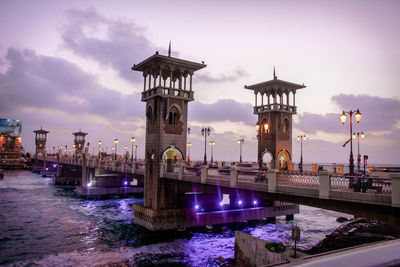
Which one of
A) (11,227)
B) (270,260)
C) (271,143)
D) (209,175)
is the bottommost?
(11,227)

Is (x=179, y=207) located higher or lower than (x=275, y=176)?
lower

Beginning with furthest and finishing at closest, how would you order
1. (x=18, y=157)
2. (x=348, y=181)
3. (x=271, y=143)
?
(x=18, y=157) → (x=271, y=143) → (x=348, y=181)

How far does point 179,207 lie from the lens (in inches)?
1232

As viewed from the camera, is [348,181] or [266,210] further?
[266,210]

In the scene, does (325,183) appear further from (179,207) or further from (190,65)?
(190,65)

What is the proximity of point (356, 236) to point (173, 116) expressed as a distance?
72.7 ft

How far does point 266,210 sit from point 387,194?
26.1 m

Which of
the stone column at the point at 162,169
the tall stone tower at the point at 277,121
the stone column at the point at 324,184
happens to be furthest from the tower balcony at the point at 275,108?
the stone column at the point at 324,184

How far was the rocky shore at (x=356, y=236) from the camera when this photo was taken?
25.5m

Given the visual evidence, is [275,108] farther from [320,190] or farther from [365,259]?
[365,259]

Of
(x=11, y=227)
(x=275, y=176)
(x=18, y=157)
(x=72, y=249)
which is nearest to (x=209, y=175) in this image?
(x=275, y=176)

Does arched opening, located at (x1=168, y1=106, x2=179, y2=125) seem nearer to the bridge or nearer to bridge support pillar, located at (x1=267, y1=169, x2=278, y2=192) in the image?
the bridge

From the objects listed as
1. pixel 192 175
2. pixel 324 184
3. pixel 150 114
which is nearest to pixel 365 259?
pixel 324 184

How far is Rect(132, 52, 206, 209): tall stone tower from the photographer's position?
32.0 m
